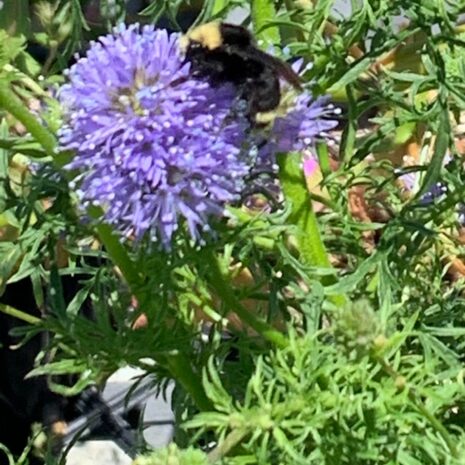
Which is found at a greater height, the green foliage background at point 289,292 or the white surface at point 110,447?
the green foliage background at point 289,292

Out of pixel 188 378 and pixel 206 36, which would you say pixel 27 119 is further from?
pixel 188 378

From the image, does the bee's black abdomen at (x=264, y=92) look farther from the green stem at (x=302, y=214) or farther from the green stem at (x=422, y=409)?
the green stem at (x=422, y=409)

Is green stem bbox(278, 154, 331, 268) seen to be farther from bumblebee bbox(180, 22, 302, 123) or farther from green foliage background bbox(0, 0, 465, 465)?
bumblebee bbox(180, 22, 302, 123)

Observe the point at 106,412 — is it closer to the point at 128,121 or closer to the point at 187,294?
the point at 187,294

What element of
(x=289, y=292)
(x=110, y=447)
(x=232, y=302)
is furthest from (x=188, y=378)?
(x=110, y=447)

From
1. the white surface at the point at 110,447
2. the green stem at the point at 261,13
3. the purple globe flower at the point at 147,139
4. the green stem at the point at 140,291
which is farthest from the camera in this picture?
the white surface at the point at 110,447

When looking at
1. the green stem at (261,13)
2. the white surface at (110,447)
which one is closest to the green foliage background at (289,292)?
the green stem at (261,13)

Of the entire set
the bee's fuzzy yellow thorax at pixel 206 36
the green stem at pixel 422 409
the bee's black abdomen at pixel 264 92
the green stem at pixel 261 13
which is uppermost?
the bee's fuzzy yellow thorax at pixel 206 36

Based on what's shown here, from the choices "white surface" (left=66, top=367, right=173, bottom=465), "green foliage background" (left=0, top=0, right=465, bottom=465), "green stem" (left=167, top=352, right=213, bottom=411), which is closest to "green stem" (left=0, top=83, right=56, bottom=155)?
"green foliage background" (left=0, top=0, right=465, bottom=465)
